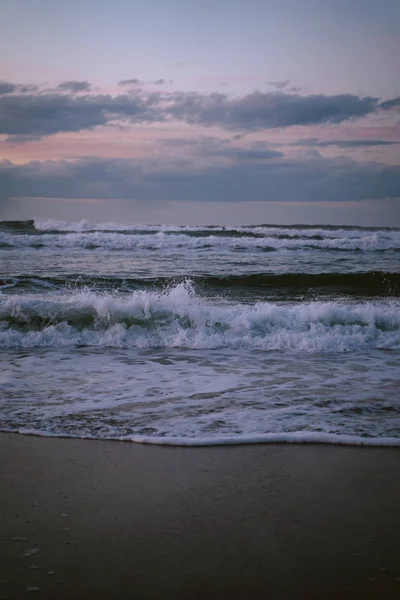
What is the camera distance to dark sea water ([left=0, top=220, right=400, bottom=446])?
4750 millimetres

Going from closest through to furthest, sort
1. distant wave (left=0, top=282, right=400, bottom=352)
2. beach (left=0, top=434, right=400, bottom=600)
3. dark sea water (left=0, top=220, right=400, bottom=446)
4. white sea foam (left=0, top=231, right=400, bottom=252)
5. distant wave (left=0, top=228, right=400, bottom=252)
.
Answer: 1. beach (left=0, top=434, right=400, bottom=600)
2. dark sea water (left=0, top=220, right=400, bottom=446)
3. distant wave (left=0, top=282, right=400, bottom=352)
4. distant wave (left=0, top=228, right=400, bottom=252)
5. white sea foam (left=0, top=231, right=400, bottom=252)

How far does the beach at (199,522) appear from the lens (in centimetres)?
245

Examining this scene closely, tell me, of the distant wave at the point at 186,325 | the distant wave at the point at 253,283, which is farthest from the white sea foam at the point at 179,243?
the distant wave at the point at 186,325

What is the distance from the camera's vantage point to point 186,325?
9562mm

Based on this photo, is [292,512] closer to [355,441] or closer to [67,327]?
[355,441]

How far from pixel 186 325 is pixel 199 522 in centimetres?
665

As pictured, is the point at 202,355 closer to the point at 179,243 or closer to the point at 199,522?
the point at 199,522

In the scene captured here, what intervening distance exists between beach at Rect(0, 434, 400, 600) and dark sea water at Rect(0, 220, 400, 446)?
494 mm

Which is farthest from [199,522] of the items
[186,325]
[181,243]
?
[181,243]

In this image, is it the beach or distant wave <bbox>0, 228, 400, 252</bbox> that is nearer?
the beach

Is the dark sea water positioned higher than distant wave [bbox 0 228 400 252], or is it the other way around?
distant wave [bbox 0 228 400 252]

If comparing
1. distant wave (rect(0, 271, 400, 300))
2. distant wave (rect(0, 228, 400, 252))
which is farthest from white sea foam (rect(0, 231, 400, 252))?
distant wave (rect(0, 271, 400, 300))

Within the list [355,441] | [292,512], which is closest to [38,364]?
Result: [355,441]

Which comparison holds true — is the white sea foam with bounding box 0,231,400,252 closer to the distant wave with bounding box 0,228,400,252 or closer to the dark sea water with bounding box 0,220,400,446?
the distant wave with bounding box 0,228,400,252
